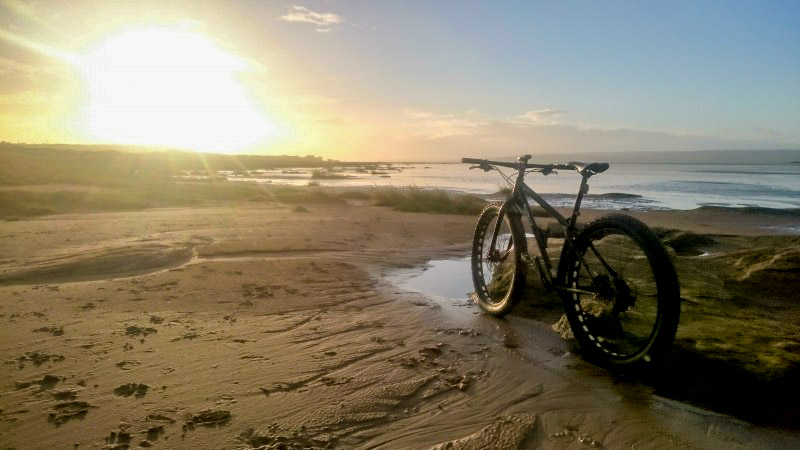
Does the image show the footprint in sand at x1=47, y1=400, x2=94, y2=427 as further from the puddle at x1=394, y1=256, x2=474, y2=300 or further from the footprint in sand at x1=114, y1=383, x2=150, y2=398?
the puddle at x1=394, y1=256, x2=474, y2=300

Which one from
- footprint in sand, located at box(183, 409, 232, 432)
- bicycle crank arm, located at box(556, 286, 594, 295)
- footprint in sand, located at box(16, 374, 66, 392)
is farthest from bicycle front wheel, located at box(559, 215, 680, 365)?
footprint in sand, located at box(16, 374, 66, 392)

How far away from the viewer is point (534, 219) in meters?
4.62

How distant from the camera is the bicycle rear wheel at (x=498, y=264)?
439 centimetres

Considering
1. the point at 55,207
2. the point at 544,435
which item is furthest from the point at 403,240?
the point at 55,207

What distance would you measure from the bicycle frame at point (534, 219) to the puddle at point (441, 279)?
882mm

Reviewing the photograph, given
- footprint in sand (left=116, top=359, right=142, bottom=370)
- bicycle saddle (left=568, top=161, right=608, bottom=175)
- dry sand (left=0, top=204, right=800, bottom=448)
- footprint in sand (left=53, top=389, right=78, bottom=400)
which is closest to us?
dry sand (left=0, top=204, right=800, bottom=448)

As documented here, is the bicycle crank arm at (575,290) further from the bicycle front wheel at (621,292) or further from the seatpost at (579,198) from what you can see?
the seatpost at (579,198)

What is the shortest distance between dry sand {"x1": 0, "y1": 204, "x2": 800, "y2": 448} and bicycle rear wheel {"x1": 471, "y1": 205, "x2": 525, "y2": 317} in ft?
0.75

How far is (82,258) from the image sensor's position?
251 inches

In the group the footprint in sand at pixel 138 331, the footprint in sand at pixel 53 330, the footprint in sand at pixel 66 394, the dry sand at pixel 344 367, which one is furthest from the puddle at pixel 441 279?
the footprint in sand at pixel 66 394

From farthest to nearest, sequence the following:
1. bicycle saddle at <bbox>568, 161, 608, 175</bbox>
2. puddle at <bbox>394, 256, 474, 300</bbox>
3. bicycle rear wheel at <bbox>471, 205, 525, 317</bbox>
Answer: puddle at <bbox>394, 256, 474, 300</bbox> → bicycle rear wheel at <bbox>471, 205, 525, 317</bbox> → bicycle saddle at <bbox>568, 161, 608, 175</bbox>

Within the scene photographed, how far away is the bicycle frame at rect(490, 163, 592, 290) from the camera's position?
3689 mm

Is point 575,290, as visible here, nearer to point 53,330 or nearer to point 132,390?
point 132,390

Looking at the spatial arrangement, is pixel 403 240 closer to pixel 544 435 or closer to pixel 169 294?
pixel 169 294
